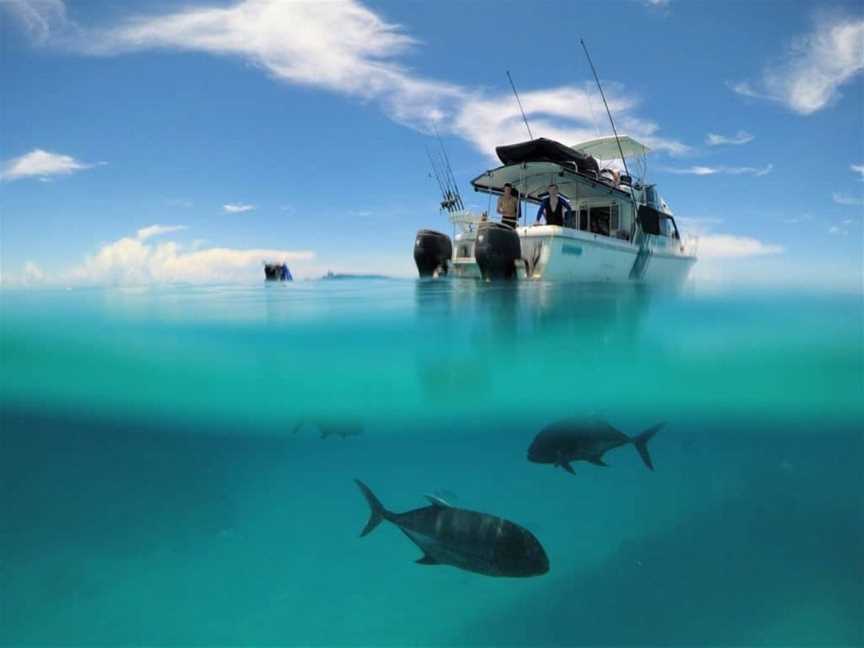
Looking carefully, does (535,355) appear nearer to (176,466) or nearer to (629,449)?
(629,449)

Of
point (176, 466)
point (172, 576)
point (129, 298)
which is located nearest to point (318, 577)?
point (172, 576)

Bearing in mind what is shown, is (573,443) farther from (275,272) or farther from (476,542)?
(275,272)

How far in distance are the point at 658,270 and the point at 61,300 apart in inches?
1004

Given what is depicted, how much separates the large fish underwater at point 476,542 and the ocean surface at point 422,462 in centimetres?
36

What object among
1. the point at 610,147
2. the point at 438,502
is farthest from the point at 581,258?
the point at 438,502

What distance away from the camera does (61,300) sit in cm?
1628

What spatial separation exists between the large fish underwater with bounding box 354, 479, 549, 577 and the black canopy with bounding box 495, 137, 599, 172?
1479 centimetres

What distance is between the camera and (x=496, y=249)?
1500cm

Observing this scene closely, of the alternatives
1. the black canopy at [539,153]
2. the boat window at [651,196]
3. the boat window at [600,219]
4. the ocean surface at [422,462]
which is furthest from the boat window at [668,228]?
the ocean surface at [422,462]

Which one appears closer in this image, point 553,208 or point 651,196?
point 553,208

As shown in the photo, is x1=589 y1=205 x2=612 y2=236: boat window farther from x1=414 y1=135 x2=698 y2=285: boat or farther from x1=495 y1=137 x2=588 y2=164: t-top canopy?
x1=495 y1=137 x2=588 y2=164: t-top canopy

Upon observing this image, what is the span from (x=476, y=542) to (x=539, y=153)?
15229mm

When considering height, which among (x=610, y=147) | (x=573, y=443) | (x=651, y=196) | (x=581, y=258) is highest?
(x=610, y=147)

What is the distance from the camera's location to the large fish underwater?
16.0ft
